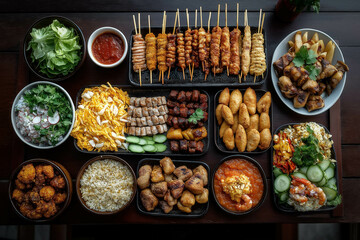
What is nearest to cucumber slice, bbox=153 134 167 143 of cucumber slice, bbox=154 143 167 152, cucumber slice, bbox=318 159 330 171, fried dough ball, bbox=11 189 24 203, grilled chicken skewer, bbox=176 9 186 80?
cucumber slice, bbox=154 143 167 152

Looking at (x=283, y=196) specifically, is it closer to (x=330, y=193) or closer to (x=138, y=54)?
(x=330, y=193)

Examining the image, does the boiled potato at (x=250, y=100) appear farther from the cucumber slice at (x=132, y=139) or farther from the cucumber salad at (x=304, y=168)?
the cucumber slice at (x=132, y=139)

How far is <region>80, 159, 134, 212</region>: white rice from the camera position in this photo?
3.12 metres

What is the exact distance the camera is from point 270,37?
354 centimetres

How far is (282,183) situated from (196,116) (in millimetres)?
1277

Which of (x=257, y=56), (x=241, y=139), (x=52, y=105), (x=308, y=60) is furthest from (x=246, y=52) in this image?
(x=52, y=105)

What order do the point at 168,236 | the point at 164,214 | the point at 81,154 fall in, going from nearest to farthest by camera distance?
1. the point at 164,214
2. the point at 81,154
3. the point at 168,236

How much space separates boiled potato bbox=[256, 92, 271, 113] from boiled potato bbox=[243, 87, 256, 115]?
0.07 m

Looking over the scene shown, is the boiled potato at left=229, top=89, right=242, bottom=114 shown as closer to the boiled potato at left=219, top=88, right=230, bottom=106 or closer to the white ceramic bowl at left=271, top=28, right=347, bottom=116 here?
the boiled potato at left=219, top=88, right=230, bottom=106

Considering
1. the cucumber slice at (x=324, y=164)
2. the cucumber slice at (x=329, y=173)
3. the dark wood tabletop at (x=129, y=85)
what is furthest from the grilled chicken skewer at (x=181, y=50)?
the cucumber slice at (x=329, y=173)

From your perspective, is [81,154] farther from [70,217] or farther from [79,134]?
[70,217]

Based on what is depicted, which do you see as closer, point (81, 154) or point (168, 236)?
point (81, 154)

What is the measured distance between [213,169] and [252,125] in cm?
72

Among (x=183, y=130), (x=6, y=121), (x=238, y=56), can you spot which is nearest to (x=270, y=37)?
(x=238, y=56)
